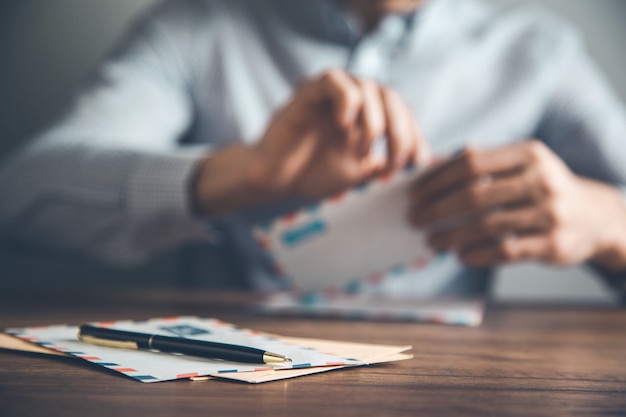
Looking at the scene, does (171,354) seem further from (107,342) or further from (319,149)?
(319,149)

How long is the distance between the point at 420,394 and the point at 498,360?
0.15 m

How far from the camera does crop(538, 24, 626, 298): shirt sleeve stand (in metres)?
1.32

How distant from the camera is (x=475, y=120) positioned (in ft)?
4.44

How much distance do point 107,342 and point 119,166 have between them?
557 mm

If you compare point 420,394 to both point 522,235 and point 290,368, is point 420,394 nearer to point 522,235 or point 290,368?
point 290,368

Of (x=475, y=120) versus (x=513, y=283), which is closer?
(x=475, y=120)

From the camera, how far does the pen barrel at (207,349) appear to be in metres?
0.43

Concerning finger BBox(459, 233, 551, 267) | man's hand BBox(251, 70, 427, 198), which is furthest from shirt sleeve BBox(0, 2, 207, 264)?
finger BBox(459, 233, 551, 267)

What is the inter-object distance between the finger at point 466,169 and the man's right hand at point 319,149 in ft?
0.18

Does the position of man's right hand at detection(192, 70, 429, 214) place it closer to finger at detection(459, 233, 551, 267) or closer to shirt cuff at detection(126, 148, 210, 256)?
shirt cuff at detection(126, 148, 210, 256)

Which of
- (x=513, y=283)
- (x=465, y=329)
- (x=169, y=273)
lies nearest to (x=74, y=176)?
(x=169, y=273)

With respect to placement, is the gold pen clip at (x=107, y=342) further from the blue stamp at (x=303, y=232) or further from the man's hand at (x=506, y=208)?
the man's hand at (x=506, y=208)

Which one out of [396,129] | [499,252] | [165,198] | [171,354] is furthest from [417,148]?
[171,354]

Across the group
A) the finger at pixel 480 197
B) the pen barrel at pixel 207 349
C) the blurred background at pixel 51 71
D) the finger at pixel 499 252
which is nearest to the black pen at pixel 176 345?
the pen barrel at pixel 207 349
